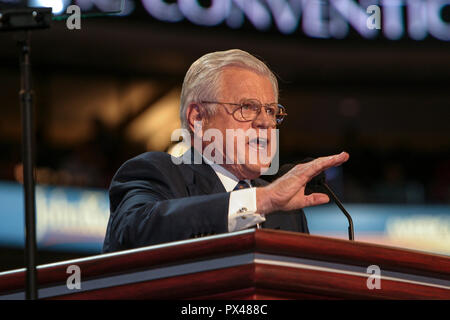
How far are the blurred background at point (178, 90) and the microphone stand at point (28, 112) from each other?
4.49 m

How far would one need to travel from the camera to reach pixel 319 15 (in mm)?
7863

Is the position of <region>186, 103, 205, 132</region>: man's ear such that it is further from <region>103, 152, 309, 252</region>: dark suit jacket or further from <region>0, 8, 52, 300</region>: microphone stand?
<region>0, 8, 52, 300</region>: microphone stand

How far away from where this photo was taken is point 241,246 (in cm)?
130

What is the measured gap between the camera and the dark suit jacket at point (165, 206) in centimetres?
158

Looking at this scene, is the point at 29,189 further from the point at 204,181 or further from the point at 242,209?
the point at 204,181

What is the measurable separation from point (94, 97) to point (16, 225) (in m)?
2.89

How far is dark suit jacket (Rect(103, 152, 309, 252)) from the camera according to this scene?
5.20ft

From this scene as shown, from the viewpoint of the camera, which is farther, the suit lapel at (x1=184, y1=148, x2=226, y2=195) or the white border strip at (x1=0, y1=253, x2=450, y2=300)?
the suit lapel at (x1=184, y1=148, x2=226, y2=195)

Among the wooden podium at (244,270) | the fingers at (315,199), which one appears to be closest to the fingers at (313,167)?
the fingers at (315,199)

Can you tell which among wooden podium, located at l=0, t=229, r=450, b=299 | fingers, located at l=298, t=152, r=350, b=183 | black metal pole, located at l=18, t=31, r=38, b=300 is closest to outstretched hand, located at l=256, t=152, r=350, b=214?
fingers, located at l=298, t=152, r=350, b=183

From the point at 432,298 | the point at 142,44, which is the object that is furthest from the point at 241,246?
the point at 142,44

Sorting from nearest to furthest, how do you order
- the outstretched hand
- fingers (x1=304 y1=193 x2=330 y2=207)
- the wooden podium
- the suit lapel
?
the wooden podium, the outstretched hand, fingers (x1=304 y1=193 x2=330 y2=207), the suit lapel

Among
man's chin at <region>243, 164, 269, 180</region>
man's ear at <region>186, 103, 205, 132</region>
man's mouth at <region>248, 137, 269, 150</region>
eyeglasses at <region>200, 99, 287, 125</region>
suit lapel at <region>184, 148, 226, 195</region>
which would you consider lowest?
suit lapel at <region>184, 148, 226, 195</region>
